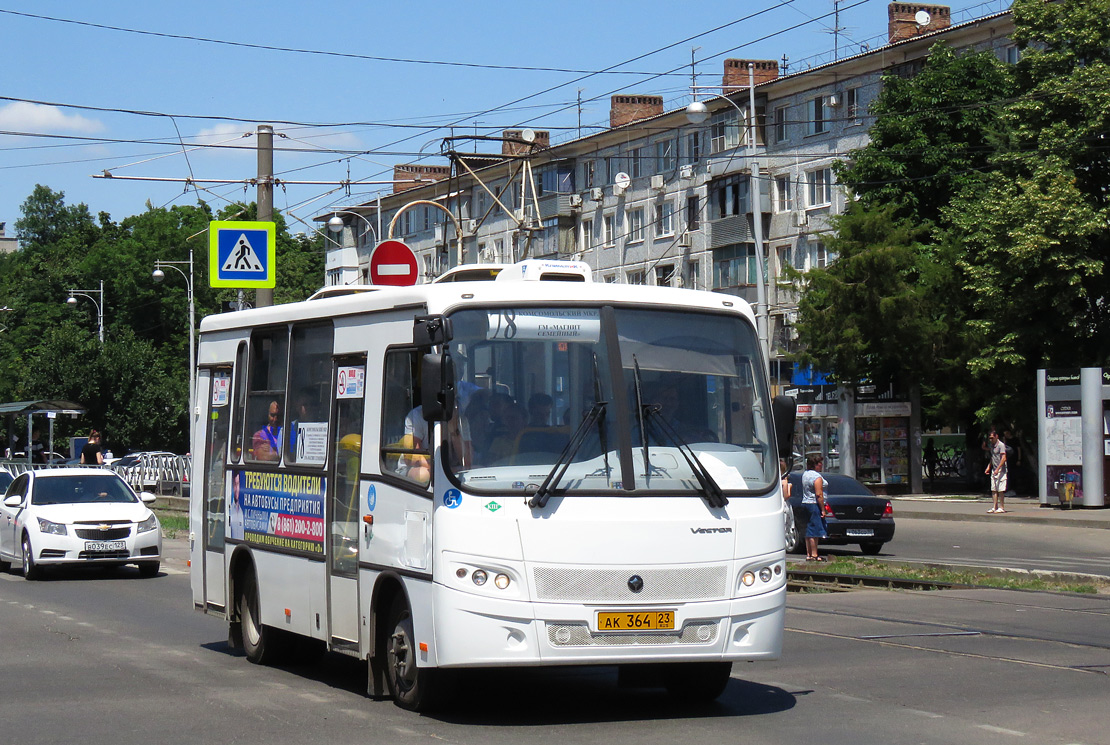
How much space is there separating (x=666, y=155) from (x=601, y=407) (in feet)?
190

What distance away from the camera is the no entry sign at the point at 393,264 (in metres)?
17.5

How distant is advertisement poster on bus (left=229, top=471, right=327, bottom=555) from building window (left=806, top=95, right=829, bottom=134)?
4862 centimetres

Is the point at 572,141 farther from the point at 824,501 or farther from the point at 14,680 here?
the point at 14,680

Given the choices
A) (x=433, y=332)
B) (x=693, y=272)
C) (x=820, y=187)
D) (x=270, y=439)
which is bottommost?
(x=270, y=439)

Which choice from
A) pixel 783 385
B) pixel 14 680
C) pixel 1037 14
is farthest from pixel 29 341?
pixel 14 680

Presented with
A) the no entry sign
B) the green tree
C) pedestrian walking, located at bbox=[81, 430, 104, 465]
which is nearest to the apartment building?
the green tree

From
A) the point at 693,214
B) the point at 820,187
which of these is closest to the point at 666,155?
the point at 693,214

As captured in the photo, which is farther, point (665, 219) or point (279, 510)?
point (665, 219)

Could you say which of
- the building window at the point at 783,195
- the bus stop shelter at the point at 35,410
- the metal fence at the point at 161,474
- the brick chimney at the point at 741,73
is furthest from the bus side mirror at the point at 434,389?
the brick chimney at the point at 741,73

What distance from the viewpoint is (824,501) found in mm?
24031

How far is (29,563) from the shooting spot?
21.8 meters

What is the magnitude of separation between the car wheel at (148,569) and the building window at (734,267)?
4082 centimetres

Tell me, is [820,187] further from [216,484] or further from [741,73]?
[216,484]

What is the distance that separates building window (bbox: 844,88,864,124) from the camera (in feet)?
187
